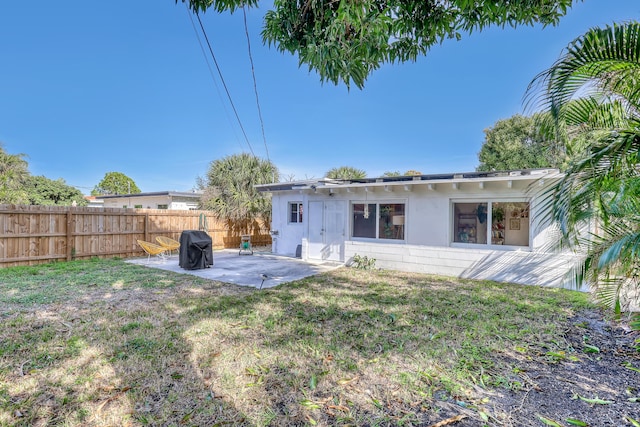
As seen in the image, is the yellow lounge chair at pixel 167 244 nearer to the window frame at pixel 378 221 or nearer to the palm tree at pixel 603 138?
the window frame at pixel 378 221

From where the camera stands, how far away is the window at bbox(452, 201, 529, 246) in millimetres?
7680

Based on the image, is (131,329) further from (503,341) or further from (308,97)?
(308,97)

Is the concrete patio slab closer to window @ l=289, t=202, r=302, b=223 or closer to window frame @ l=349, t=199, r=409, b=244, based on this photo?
window frame @ l=349, t=199, r=409, b=244

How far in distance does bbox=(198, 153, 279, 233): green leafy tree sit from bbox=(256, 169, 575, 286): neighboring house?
425 cm

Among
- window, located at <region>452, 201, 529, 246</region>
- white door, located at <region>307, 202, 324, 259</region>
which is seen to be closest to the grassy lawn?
window, located at <region>452, 201, 529, 246</region>

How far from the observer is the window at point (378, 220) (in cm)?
922

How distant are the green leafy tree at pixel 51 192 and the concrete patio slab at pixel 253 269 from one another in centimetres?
1960

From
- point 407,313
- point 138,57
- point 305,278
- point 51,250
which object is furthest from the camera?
point 138,57

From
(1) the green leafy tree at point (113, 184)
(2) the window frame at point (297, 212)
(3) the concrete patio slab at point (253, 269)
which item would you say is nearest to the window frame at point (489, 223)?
(3) the concrete patio slab at point (253, 269)

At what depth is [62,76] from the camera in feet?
41.0

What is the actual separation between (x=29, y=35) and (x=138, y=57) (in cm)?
314

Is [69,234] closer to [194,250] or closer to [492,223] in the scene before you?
[194,250]

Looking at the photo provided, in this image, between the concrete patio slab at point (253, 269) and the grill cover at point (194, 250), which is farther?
the grill cover at point (194, 250)

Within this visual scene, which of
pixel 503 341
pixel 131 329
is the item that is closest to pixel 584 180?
pixel 503 341
